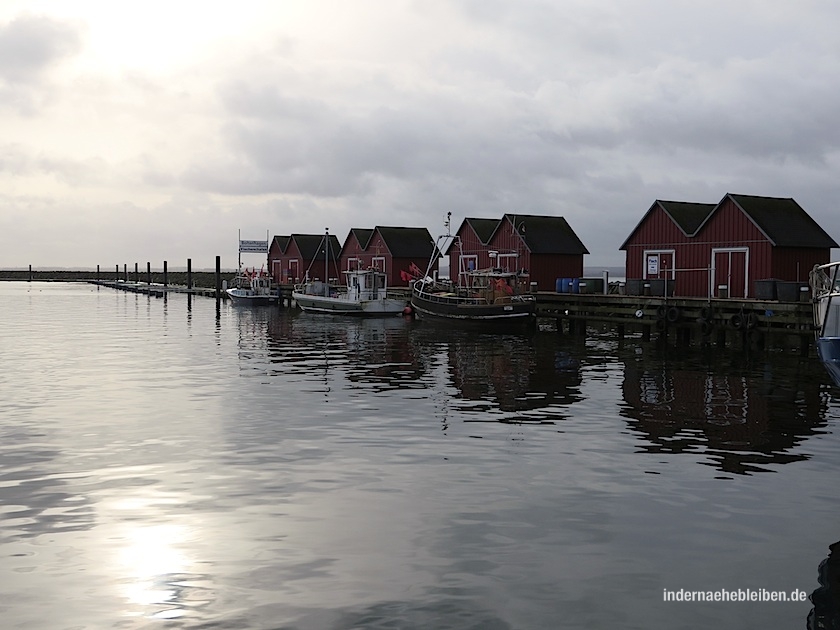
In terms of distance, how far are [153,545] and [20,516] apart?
2.48m

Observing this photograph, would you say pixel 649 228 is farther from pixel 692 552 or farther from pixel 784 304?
pixel 692 552

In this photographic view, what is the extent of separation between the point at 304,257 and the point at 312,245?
1.83 meters

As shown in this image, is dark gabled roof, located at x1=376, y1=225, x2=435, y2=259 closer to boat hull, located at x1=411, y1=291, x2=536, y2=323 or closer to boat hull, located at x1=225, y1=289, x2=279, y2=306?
boat hull, located at x1=225, y1=289, x2=279, y2=306

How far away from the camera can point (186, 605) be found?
8727 mm

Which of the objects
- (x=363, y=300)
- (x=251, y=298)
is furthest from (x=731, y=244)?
(x=251, y=298)

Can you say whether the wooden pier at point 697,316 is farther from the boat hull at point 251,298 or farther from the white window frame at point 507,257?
the boat hull at point 251,298

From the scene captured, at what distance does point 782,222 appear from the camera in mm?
43375

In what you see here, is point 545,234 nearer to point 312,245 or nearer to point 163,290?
point 312,245

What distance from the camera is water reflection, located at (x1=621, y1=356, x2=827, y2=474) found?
1628 centimetres

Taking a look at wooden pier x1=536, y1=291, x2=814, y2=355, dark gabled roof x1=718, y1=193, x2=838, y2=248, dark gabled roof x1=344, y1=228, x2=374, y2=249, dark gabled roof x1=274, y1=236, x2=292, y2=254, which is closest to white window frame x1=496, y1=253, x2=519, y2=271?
wooden pier x1=536, y1=291, x2=814, y2=355

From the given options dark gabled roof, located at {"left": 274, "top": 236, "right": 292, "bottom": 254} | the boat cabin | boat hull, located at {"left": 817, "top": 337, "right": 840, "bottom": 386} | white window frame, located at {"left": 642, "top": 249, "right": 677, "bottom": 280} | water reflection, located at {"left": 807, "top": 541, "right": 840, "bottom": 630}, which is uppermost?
dark gabled roof, located at {"left": 274, "top": 236, "right": 292, "bottom": 254}

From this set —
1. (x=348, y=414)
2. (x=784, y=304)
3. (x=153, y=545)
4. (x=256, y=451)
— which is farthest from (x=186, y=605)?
(x=784, y=304)

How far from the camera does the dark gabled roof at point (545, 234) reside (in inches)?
2280

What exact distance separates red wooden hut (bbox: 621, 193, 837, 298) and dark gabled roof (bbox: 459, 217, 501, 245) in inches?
601
